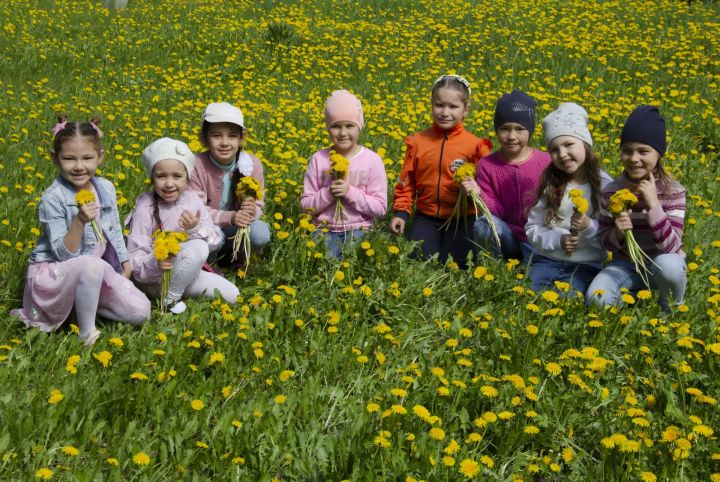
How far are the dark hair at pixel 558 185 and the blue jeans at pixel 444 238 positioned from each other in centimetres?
56

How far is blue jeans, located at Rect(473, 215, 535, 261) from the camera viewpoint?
449cm

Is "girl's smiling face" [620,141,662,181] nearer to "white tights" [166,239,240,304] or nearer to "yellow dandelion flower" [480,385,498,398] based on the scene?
"yellow dandelion flower" [480,385,498,398]

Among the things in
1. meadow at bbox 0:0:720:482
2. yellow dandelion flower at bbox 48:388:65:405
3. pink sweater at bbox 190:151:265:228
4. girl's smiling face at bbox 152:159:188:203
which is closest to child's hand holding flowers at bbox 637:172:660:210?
meadow at bbox 0:0:720:482

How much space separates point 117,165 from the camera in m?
5.61

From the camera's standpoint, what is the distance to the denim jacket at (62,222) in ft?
11.7

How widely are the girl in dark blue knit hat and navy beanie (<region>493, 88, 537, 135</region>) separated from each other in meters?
0.64

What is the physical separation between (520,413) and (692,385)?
0.86 metres

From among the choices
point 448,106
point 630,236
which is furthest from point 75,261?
point 630,236

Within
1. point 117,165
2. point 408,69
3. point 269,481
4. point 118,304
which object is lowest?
point 269,481

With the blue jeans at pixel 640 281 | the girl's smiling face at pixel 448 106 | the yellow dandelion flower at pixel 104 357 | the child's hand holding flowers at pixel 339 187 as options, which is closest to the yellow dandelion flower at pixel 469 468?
the yellow dandelion flower at pixel 104 357

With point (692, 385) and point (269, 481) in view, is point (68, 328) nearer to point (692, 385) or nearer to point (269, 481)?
point (269, 481)

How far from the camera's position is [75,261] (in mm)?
3492

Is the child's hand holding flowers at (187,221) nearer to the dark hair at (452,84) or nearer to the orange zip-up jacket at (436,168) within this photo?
the orange zip-up jacket at (436,168)

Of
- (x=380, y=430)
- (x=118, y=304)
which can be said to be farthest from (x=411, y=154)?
(x=380, y=430)
